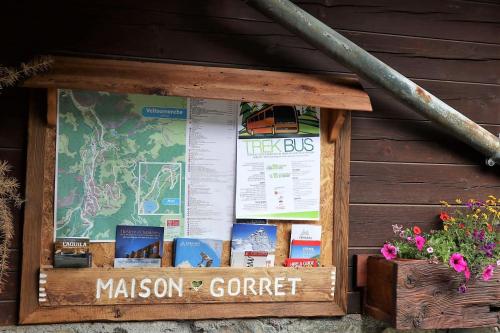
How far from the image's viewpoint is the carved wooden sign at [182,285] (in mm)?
2600

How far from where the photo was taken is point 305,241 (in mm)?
2877

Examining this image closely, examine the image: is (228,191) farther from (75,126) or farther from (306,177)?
(75,126)

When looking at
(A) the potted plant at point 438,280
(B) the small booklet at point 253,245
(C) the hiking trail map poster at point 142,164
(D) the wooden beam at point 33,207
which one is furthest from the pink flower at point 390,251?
(D) the wooden beam at point 33,207

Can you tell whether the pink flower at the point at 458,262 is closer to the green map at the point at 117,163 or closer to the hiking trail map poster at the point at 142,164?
the hiking trail map poster at the point at 142,164

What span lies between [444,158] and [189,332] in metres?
1.68

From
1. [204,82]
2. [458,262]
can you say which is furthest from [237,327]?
[204,82]

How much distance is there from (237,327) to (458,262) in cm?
114

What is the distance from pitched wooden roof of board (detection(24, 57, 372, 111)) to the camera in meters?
2.49

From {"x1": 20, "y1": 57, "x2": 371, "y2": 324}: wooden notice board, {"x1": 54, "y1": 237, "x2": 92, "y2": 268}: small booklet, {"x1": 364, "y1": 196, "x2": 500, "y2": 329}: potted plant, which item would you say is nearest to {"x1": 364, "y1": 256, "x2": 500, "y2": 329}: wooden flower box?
{"x1": 364, "y1": 196, "x2": 500, "y2": 329}: potted plant

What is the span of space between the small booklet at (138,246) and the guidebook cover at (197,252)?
0.09m

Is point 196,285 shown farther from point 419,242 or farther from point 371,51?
point 371,51

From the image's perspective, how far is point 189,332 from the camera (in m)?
2.79

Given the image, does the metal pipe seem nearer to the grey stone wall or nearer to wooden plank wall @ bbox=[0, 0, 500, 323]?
wooden plank wall @ bbox=[0, 0, 500, 323]

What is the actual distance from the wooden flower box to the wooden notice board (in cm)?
25
